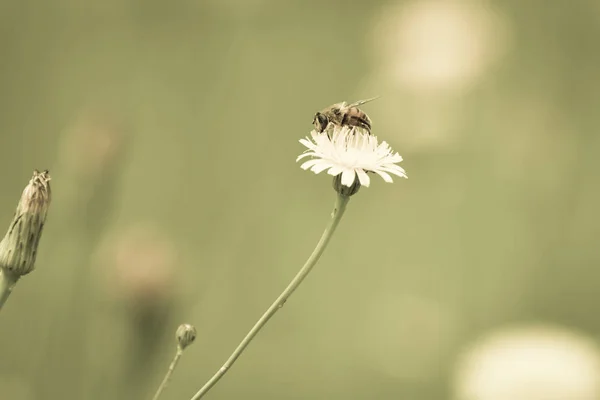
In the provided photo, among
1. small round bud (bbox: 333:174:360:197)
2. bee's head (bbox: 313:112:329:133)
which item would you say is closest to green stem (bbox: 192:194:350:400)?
small round bud (bbox: 333:174:360:197)

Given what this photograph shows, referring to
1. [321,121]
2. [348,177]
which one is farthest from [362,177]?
[321,121]

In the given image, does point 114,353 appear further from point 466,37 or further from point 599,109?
point 599,109

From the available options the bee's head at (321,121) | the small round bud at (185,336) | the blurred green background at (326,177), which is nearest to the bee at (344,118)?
the bee's head at (321,121)

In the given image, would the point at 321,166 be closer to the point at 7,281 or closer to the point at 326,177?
the point at 7,281

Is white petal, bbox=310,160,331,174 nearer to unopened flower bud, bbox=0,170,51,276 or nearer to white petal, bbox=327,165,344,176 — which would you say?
white petal, bbox=327,165,344,176

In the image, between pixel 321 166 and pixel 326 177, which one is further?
pixel 326 177

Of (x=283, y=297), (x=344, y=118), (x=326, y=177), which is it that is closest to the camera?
(x=283, y=297)
